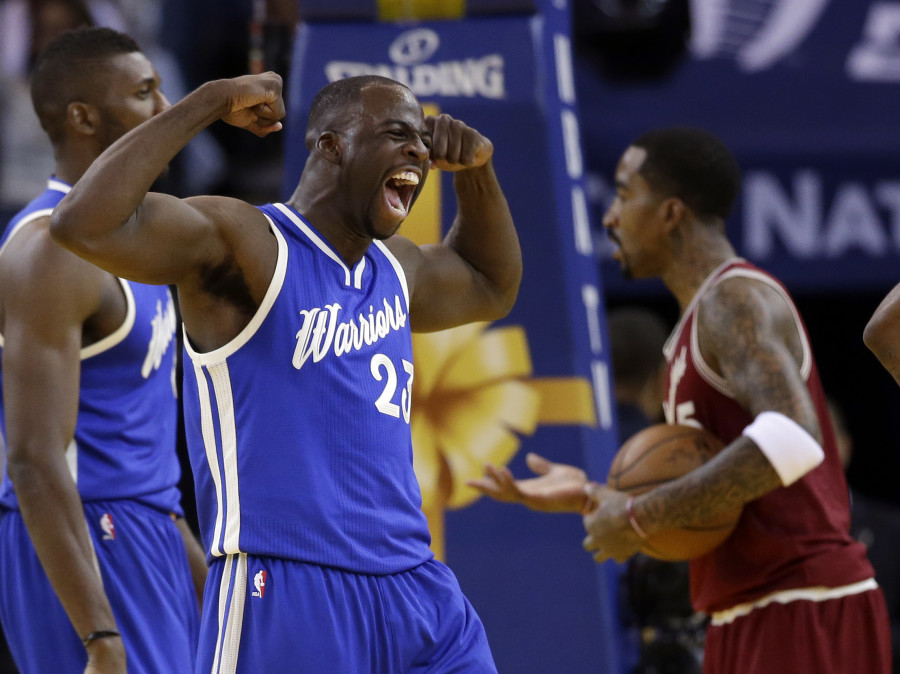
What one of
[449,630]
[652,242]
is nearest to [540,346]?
[652,242]

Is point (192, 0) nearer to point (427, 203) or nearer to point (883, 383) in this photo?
point (427, 203)

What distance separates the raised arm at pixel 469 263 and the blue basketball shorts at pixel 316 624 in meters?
0.85

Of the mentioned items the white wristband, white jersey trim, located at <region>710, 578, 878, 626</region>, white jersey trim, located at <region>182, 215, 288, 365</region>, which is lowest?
white jersey trim, located at <region>710, 578, 878, 626</region>

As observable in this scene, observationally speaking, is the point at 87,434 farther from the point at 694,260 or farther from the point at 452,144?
the point at 694,260

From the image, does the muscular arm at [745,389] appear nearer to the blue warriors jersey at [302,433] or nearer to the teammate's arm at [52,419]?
the blue warriors jersey at [302,433]

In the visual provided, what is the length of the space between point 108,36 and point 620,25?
4.81 m

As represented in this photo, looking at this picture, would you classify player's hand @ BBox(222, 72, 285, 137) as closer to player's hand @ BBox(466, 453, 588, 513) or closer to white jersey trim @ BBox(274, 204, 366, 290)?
white jersey trim @ BBox(274, 204, 366, 290)

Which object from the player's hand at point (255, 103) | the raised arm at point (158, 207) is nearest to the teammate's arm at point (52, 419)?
the raised arm at point (158, 207)

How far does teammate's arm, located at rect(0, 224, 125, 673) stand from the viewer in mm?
3264

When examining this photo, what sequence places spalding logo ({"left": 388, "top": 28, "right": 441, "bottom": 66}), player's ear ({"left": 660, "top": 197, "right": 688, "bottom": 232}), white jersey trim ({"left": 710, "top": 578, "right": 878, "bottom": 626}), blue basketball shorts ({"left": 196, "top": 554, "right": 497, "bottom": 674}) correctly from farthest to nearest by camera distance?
spalding logo ({"left": 388, "top": 28, "right": 441, "bottom": 66}) < player's ear ({"left": 660, "top": 197, "right": 688, "bottom": 232}) < white jersey trim ({"left": 710, "top": 578, "right": 878, "bottom": 626}) < blue basketball shorts ({"left": 196, "top": 554, "right": 497, "bottom": 674})

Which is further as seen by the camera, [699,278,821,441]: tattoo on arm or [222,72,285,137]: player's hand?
[699,278,821,441]: tattoo on arm

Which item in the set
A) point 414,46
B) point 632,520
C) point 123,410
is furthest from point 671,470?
point 414,46

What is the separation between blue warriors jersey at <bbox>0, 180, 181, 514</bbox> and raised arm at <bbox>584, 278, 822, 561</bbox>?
131 cm

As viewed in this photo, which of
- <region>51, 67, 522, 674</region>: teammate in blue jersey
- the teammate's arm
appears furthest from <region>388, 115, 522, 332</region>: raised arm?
the teammate's arm
